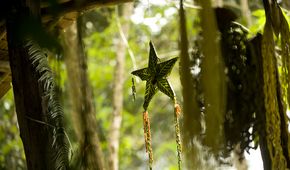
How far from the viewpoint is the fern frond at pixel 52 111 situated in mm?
1304

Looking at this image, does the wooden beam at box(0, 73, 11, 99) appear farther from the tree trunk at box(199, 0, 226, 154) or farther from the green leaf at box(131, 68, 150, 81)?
the tree trunk at box(199, 0, 226, 154)

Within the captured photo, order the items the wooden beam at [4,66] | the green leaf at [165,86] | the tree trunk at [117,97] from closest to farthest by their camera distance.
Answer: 1. the green leaf at [165,86]
2. the wooden beam at [4,66]
3. the tree trunk at [117,97]

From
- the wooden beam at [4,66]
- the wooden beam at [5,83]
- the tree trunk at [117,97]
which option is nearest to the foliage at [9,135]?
the tree trunk at [117,97]

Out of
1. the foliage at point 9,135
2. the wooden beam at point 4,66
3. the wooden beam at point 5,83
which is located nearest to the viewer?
the wooden beam at point 4,66

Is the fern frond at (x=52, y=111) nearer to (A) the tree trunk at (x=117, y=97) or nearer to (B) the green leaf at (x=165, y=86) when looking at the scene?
(B) the green leaf at (x=165, y=86)

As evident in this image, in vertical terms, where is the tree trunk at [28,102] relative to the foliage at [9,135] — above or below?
above

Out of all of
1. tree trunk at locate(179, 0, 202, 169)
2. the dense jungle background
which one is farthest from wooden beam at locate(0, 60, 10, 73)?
tree trunk at locate(179, 0, 202, 169)

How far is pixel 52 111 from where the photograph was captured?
1.34m

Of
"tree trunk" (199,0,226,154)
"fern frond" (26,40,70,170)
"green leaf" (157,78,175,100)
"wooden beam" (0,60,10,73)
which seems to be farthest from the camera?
"wooden beam" (0,60,10,73)

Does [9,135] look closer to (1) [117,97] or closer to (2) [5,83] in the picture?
(1) [117,97]

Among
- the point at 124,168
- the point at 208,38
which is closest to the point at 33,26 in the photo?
the point at 208,38

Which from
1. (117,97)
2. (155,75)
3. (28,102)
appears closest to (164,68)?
(155,75)

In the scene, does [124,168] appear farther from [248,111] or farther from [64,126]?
[64,126]

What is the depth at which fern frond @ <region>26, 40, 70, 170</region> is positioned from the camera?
4.28 ft
